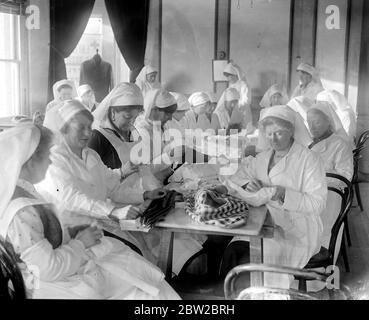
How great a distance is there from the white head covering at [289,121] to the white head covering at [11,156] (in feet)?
3.04

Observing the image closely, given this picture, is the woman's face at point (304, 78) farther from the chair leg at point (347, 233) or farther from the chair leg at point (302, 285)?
the chair leg at point (302, 285)

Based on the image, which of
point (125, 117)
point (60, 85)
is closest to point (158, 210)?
point (125, 117)

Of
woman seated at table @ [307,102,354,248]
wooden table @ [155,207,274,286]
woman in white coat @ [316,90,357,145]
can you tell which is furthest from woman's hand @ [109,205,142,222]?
woman in white coat @ [316,90,357,145]

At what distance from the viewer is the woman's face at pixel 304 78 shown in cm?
185

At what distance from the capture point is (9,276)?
1537 mm

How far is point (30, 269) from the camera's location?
1581mm

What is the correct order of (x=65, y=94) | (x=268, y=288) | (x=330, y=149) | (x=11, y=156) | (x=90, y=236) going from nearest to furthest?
(x=11, y=156) < (x=268, y=288) < (x=90, y=236) < (x=65, y=94) < (x=330, y=149)

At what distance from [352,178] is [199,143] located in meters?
0.69

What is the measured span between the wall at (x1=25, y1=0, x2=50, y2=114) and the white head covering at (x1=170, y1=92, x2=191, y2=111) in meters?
0.54

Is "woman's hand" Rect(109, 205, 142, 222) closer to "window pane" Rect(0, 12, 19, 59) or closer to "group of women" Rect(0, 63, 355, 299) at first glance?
"group of women" Rect(0, 63, 355, 299)

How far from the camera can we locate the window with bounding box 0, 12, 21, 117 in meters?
1.88

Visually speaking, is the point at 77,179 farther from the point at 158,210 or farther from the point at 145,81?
the point at 145,81

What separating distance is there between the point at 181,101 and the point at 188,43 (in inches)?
9.8
